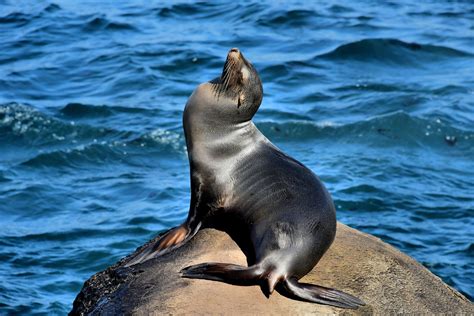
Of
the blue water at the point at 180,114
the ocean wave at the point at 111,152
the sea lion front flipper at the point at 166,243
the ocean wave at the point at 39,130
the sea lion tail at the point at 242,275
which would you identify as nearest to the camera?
the sea lion tail at the point at 242,275

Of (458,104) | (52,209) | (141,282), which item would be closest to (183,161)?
(52,209)

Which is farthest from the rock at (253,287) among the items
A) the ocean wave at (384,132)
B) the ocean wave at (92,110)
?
the ocean wave at (92,110)

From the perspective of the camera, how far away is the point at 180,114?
39.1 ft

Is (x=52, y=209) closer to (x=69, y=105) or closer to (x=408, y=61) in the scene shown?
(x=69, y=105)

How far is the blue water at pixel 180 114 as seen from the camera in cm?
910

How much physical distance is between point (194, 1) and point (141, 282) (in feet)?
39.7

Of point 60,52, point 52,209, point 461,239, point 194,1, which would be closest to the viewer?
point 461,239

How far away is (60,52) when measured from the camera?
1476cm

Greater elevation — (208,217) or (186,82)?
(208,217)

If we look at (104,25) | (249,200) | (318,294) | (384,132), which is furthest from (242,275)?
(104,25)

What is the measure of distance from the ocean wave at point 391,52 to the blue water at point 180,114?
3cm

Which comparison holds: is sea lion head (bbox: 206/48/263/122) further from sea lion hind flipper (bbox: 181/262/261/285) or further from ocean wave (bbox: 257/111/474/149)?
ocean wave (bbox: 257/111/474/149)

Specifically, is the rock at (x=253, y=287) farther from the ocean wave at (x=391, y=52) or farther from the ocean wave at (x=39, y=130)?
the ocean wave at (x=391, y=52)

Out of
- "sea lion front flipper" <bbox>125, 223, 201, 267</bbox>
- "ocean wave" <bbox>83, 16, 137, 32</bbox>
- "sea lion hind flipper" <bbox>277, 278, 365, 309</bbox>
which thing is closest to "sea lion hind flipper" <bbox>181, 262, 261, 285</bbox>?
"sea lion hind flipper" <bbox>277, 278, 365, 309</bbox>
